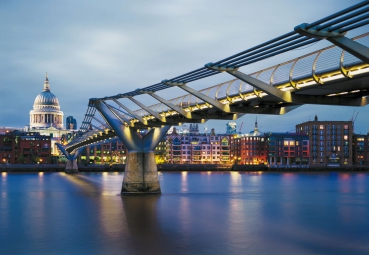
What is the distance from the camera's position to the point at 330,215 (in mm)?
41844

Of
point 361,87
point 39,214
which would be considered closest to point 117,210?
point 39,214

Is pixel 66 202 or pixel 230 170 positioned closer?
pixel 66 202

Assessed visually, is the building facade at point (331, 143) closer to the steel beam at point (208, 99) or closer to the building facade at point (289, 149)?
the building facade at point (289, 149)

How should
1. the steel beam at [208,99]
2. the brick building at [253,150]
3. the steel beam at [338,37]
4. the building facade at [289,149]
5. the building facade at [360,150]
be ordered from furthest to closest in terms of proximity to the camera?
1. the brick building at [253,150]
2. the building facade at [360,150]
3. the building facade at [289,149]
4. the steel beam at [208,99]
5. the steel beam at [338,37]

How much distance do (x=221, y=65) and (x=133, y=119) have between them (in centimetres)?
2738

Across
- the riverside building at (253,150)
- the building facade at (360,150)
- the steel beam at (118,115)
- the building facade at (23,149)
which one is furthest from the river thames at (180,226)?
the building facade at (360,150)

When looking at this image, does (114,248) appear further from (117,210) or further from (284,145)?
(284,145)

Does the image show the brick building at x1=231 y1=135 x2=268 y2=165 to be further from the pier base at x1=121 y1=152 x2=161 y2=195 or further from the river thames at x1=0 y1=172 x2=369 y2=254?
the pier base at x1=121 y1=152 x2=161 y2=195

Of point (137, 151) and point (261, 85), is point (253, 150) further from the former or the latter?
point (261, 85)

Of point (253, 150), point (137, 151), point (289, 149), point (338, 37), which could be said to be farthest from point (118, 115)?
point (253, 150)

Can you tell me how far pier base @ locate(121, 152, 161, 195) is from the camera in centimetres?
5069

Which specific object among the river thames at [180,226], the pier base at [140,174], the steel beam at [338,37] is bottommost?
the river thames at [180,226]

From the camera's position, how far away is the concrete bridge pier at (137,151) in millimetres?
50719

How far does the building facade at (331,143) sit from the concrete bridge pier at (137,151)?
12794cm
